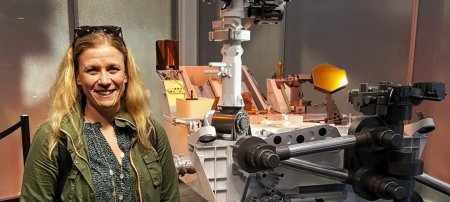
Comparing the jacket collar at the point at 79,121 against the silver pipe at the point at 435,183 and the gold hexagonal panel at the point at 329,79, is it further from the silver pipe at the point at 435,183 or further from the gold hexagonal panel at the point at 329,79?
the gold hexagonal panel at the point at 329,79

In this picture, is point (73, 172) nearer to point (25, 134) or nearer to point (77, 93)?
point (77, 93)

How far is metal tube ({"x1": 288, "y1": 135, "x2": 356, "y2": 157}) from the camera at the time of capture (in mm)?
2021

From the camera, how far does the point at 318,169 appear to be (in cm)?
217

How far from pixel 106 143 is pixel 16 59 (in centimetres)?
336

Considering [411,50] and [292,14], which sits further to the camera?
[292,14]

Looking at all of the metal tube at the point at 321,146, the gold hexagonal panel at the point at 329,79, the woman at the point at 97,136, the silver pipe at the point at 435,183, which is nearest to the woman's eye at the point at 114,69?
the woman at the point at 97,136

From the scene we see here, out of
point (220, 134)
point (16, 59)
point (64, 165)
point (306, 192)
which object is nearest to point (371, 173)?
point (306, 192)

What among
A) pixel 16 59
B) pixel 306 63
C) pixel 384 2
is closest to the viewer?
pixel 384 2

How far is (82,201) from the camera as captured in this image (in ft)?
4.43

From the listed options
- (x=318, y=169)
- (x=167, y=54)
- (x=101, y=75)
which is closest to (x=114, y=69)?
(x=101, y=75)

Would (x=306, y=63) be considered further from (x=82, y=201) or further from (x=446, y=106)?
(x=82, y=201)

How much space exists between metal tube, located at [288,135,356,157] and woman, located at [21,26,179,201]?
733mm

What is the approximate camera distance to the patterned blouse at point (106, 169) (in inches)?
54.6

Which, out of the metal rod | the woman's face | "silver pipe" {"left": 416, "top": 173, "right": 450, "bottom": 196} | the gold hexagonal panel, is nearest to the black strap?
the woman's face
